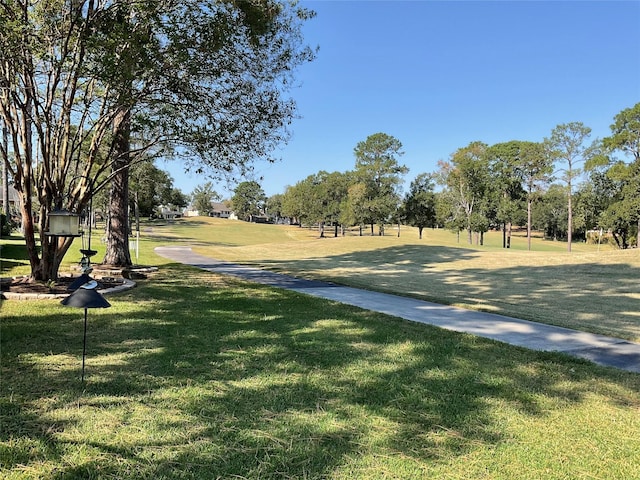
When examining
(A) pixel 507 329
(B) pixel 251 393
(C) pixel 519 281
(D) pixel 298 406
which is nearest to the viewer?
(D) pixel 298 406

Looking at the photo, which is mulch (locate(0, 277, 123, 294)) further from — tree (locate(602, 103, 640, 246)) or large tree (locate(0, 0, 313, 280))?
tree (locate(602, 103, 640, 246))

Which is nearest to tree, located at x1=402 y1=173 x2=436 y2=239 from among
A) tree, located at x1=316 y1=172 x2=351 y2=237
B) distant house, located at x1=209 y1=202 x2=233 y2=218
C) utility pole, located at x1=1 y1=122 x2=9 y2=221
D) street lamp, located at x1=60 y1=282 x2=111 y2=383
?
tree, located at x1=316 y1=172 x2=351 y2=237

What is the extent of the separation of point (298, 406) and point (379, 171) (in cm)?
4693

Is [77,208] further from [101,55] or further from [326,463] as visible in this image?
[326,463]

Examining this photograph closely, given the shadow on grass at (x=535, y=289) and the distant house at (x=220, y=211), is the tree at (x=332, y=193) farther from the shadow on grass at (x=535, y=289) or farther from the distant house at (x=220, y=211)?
the distant house at (x=220, y=211)

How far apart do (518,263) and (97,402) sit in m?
19.9

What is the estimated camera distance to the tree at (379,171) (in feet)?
159

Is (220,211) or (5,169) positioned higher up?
(220,211)

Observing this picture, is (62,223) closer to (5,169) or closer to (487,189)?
(5,169)

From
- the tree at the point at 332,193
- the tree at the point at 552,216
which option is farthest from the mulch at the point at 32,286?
the tree at the point at 552,216

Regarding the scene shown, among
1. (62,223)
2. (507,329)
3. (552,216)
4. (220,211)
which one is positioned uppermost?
(220,211)

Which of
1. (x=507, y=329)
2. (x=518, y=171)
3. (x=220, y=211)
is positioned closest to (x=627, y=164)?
(x=518, y=171)

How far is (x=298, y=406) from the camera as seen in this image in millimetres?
3141

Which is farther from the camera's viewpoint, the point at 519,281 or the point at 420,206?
the point at 420,206
